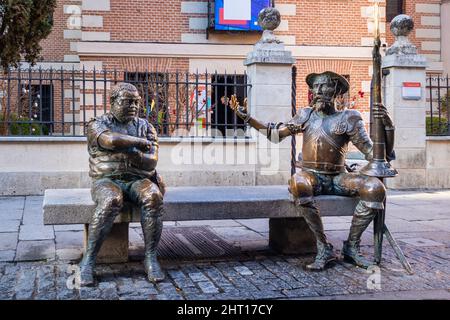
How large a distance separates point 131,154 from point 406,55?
8383 millimetres

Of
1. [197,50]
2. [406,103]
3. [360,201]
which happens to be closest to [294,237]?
[360,201]

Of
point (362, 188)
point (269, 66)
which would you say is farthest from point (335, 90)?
point (269, 66)

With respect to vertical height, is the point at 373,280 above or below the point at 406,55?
below

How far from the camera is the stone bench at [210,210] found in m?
5.06

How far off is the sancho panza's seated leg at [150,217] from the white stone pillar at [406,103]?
26.3 feet

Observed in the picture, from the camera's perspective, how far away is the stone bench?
506 cm

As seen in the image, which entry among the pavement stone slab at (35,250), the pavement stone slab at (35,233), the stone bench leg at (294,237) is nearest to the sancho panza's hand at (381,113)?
the stone bench leg at (294,237)

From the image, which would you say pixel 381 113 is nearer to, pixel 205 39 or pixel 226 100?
pixel 226 100

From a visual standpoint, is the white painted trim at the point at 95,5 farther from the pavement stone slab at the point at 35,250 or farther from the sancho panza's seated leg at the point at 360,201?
the sancho panza's seated leg at the point at 360,201

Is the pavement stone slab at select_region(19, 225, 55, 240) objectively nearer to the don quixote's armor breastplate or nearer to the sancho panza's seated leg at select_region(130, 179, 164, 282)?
the sancho panza's seated leg at select_region(130, 179, 164, 282)
